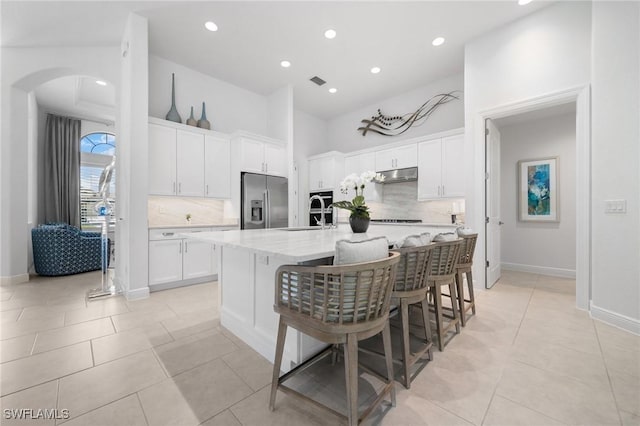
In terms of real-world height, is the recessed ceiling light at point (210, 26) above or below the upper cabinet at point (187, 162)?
above

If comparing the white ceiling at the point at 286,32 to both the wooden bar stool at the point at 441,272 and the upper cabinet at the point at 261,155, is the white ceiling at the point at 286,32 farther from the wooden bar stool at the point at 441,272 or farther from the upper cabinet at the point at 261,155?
the wooden bar stool at the point at 441,272

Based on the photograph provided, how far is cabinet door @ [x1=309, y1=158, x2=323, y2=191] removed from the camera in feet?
19.2

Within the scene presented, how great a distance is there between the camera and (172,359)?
1801mm

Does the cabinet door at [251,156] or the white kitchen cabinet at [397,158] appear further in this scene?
the white kitchen cabinet at [397,158]

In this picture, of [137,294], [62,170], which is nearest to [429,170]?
[137,294]

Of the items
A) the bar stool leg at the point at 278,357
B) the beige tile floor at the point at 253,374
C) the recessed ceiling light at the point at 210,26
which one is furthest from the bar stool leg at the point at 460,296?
the recessed ceiling light at the point at 210,26

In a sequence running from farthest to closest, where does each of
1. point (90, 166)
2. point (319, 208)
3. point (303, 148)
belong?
1. point (90, 166)
2. point (303, 148)
3. point (319, 208)

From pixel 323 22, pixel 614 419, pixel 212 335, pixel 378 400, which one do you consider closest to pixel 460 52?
pixel 323 22

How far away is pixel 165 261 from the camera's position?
344 centimetres

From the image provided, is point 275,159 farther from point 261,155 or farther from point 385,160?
point 385,160

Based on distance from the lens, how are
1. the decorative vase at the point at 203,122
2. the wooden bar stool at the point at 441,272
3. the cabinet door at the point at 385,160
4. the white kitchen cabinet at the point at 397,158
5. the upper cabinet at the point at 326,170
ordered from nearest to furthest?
the wooden bar stool at the point at 441,272 → the decorative vase at the point at 203,122 → the white kitchen cabinet at the point at 397,158 → the cabinet door at the point at 385,160 → the upper cabinet at the point at 326,170

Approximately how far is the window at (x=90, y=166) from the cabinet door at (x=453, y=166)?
7.83 metres

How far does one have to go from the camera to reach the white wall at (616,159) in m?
2.25

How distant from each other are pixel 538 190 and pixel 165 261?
6010 mm
